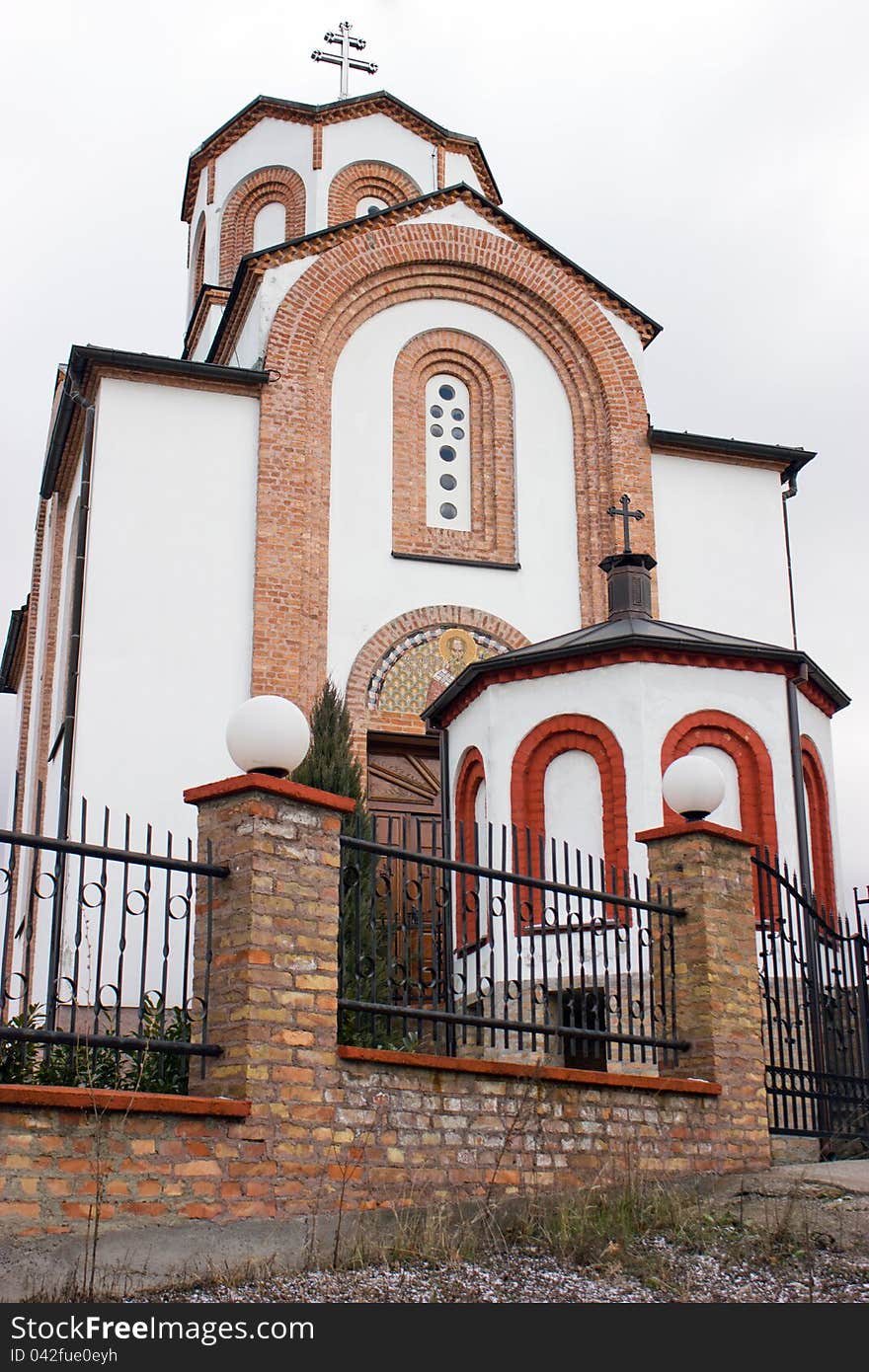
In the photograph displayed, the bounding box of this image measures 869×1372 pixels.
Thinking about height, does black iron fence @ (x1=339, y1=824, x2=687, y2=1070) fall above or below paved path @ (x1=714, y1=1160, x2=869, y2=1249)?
above

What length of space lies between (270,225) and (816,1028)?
49.7 feet

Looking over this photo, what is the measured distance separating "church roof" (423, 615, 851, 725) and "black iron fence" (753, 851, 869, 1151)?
2.32 metres

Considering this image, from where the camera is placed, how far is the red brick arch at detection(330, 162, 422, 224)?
2162 centimetres

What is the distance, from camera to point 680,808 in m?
9.28

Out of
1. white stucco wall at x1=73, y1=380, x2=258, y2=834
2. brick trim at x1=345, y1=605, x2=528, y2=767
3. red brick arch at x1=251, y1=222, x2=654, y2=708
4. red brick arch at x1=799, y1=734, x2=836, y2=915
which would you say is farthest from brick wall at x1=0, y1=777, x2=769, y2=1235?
red brick arch at x1=251, y1=222, x2=654, y2=708

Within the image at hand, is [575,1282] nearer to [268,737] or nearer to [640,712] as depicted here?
[268,737]

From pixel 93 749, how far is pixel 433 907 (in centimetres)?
748

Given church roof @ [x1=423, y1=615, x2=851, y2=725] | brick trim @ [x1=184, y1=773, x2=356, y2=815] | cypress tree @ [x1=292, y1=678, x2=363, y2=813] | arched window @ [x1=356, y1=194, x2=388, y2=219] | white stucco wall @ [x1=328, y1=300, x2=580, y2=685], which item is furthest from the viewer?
arched window @ [x1=356, y1=194, x2=388, y2=219]

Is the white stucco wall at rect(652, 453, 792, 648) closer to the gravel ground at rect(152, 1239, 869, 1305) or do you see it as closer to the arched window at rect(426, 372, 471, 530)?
the arched window at rect(426, 372, 471, 530)

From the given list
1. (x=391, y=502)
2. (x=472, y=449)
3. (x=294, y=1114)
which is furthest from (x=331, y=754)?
(x=294, y=1114)

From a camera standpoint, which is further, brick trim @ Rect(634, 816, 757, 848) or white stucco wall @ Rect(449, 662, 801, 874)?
white stucco wall @ Rect(449, 662, 801, 874)
